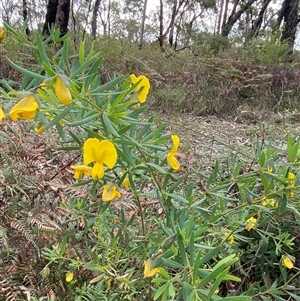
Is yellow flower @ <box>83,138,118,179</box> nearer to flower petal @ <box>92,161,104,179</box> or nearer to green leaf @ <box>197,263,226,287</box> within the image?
flower petal @ <box>92,161,104,179</box>

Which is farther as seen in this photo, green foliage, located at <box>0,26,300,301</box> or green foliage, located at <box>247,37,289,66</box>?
green foliage, located at <box>247,37,289,66</box>

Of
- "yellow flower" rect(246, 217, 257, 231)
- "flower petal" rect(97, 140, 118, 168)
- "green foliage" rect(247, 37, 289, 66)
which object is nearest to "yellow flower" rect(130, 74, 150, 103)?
"flower petal" rect(97, 140, 118, 168)

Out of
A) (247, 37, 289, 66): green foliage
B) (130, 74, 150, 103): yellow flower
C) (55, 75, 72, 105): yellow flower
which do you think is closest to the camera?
(55, 75, 72, 105): yellow flower

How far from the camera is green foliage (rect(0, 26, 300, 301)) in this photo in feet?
1.87

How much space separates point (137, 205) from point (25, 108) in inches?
19.8

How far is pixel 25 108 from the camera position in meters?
0.49

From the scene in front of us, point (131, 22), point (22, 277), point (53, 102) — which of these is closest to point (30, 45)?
point (53, 102)

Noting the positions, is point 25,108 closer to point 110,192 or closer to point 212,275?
point 110,192

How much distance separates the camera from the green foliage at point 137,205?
570mm

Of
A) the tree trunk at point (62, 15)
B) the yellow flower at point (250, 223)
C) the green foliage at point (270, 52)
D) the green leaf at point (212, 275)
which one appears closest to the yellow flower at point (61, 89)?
the green leaf at point (212, 275)

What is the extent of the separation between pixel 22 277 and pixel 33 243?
0.11 metres

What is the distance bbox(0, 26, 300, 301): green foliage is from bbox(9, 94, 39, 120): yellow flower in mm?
19

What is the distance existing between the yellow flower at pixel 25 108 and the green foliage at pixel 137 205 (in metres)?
0.02

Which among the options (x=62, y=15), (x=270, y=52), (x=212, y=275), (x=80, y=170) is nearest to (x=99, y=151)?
(x=80, y=170)
